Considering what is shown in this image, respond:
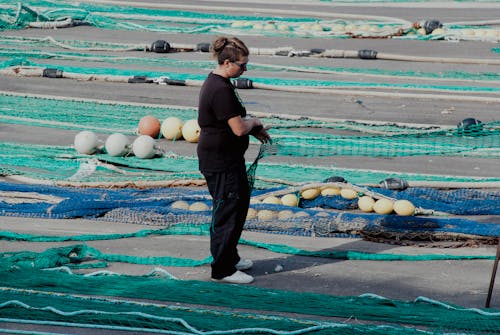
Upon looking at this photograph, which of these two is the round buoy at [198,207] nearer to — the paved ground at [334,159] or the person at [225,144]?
the paved ground at [334,159]

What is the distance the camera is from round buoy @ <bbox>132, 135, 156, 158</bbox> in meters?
11.1

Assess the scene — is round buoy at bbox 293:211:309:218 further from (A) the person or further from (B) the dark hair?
(B) the dark hair

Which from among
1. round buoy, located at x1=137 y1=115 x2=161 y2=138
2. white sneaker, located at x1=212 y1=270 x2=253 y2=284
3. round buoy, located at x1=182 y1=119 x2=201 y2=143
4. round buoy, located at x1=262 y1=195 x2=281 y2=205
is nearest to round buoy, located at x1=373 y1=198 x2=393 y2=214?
round buoy, located at x1=262 y1=195 x2=281 y2=205

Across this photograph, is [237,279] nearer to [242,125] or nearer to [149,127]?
[242,125]

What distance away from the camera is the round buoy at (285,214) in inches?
348

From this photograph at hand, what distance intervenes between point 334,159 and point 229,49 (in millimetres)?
4785

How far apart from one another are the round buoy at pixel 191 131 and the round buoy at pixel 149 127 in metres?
0.43

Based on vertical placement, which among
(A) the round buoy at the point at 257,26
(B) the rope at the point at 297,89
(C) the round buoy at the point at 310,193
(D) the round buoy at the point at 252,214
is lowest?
(D) the round buoy at the point at 252,214

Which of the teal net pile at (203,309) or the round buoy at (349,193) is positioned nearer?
the teal net pile at (203,309)

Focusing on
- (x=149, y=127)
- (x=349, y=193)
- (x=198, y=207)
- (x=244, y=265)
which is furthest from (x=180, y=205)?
(x=149, y=127)

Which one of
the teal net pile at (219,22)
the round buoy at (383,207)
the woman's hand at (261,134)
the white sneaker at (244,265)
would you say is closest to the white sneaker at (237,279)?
the white sneaker at (244,265)

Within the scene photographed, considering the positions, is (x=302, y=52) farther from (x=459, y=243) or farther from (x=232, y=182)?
(x=232, y=182)

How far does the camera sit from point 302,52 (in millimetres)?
17578

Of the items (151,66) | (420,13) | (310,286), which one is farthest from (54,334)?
(420,13)
